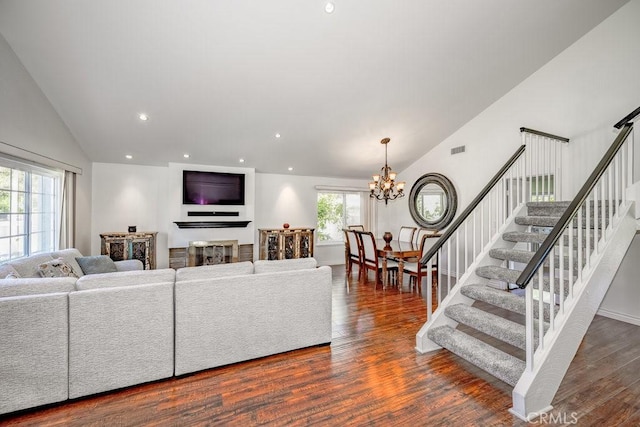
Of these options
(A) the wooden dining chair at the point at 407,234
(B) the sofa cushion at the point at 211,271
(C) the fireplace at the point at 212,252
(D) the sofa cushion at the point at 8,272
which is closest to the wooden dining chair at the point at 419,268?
(A) the wooden dining chair at the point at 407,234

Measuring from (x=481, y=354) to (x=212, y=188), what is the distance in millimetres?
5358

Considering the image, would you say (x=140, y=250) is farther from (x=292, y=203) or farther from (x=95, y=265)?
(x=292, y=203)

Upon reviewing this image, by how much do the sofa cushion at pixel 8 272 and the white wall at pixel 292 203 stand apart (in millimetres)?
4343

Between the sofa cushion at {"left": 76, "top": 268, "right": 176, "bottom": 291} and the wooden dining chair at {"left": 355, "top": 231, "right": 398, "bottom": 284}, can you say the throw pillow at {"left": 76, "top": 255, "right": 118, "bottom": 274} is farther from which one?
the wooden dining chair at {"left": 355, "top": 231, "right": 398, "bottom": 284}

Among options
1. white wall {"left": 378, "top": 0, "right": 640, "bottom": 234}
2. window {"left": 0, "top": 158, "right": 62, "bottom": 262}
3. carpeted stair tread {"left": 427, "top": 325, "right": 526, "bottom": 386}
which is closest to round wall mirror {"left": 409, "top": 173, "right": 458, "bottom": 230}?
white wall {"left": 378, "top": 0, "right": 640, "bottom": 234}

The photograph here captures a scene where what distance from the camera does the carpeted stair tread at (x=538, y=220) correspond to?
2963 millimetres

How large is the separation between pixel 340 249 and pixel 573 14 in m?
5.77

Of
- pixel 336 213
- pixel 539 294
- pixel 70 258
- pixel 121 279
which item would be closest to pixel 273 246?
pixel 336 213

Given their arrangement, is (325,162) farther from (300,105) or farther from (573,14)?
(573,14)

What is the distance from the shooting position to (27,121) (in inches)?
129

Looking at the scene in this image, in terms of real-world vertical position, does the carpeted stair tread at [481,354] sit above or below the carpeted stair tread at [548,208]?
below

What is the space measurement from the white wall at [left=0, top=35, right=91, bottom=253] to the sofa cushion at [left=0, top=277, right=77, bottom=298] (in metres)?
1.79

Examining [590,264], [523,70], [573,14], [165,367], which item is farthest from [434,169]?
[165,367]

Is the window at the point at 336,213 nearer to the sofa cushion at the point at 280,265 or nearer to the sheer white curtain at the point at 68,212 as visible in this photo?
the sofa cushion at the point at 280,265
